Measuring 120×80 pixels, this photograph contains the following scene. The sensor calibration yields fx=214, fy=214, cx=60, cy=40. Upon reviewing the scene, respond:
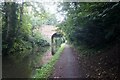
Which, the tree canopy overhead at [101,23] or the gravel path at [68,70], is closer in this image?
the tree canopy overhead at [101,23]

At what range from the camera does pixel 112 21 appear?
8.19 metres

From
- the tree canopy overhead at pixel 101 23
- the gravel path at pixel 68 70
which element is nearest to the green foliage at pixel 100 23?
the tree canopy overhead at pixel 101 23

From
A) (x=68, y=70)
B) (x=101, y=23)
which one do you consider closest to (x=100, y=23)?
(x=101, y=23)

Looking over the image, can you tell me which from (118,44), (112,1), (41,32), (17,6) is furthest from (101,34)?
(41,32)

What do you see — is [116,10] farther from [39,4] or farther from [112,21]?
[39,4]

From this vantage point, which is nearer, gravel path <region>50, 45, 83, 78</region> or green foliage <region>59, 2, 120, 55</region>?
green foliage <region>59, 2, 120, 55</region>

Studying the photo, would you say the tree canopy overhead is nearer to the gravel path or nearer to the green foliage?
the green foliage

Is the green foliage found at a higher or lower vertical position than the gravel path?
higher

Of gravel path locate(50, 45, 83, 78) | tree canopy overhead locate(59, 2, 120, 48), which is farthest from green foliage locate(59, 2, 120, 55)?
gravel path locate(50, 45, 83, 78)

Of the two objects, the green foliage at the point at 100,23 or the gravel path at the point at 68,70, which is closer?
the green foliage at the point at 100,23

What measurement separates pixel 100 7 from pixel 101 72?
103 inches

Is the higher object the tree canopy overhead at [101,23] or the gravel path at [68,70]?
the tree canopy overhead at [101,23]

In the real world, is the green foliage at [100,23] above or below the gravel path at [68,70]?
above

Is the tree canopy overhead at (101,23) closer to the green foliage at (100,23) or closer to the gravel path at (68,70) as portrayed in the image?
the green foliage at (100,23)
